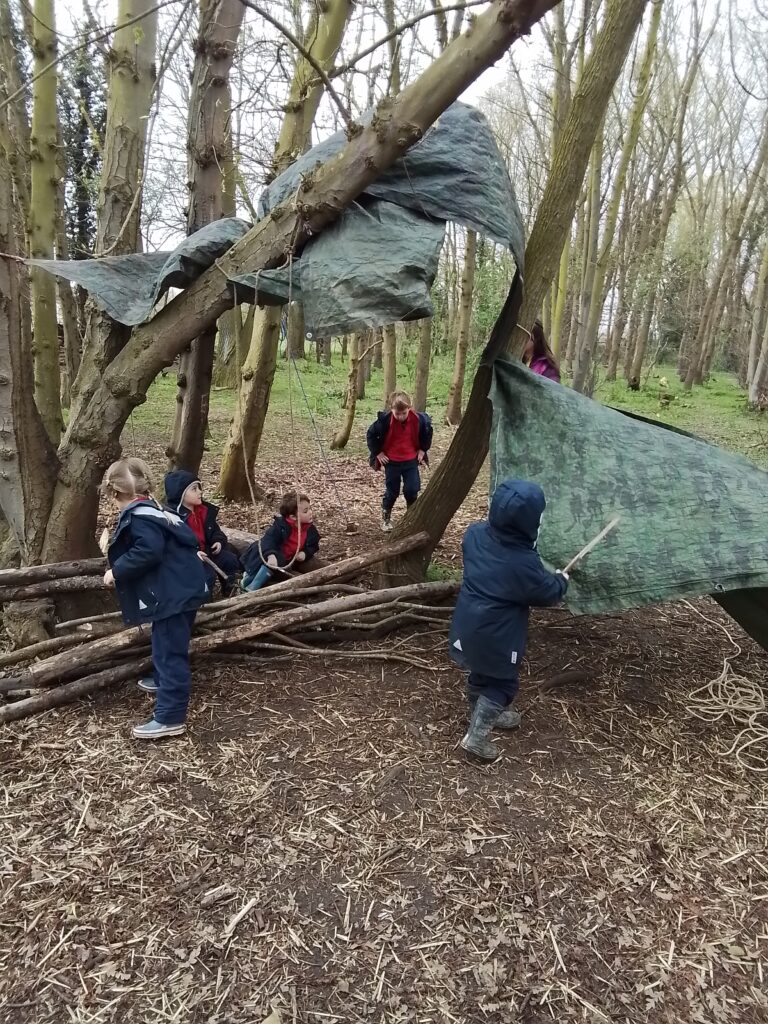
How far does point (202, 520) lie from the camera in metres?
4.48

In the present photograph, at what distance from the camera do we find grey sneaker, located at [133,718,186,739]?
2.99m

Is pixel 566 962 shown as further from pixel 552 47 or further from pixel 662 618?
pixel 552 47

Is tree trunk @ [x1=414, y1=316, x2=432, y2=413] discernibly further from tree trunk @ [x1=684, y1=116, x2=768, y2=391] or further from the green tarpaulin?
tree trunk @ [x1=684, y1=116, x2=768, y2=391]

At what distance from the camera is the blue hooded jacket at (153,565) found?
2.93m

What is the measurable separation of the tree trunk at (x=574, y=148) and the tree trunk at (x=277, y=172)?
9.56 feet

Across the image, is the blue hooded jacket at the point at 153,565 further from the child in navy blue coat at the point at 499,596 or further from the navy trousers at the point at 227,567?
the navy trousers at the point at 227,567

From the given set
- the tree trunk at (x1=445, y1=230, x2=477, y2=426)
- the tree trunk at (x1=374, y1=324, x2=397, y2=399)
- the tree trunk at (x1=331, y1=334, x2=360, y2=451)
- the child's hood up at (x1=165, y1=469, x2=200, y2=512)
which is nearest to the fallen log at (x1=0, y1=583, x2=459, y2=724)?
the child's hood up at (x1=165, y1=469, x2=200, y2=512)

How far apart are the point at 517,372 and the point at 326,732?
208 cm

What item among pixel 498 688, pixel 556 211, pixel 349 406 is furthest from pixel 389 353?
pixel 498 688

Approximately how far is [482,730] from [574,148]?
3.33m

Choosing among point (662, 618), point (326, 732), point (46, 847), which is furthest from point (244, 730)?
point (662, 618)

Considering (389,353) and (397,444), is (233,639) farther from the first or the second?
(389,353)

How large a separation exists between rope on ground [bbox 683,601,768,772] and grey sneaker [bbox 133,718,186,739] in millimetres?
2591

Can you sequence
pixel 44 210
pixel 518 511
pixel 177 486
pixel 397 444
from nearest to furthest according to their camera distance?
pixel 518 511, pixel 177 486, pixel 44 210, pixel 397 444
